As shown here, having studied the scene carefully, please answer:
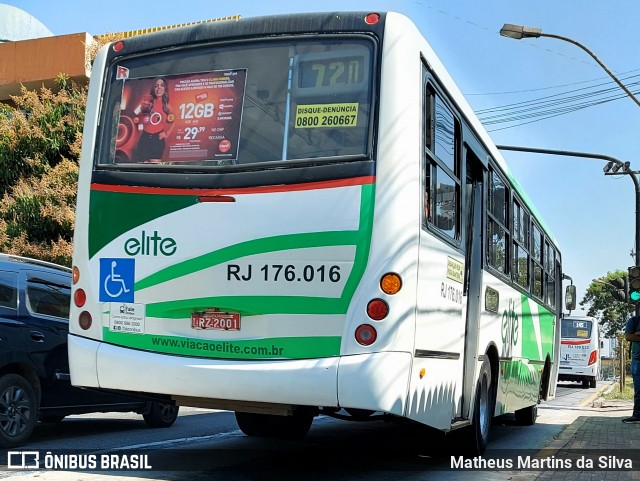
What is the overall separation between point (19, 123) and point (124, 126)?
14717mm

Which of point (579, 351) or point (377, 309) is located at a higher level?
point (579, 351)

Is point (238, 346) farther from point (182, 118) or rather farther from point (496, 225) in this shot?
point (496, 225)

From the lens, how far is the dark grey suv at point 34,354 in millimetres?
8070

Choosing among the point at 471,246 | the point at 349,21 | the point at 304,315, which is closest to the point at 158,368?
the point at 304,315

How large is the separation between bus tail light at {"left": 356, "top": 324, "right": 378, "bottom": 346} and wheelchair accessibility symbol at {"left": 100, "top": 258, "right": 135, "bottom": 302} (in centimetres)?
182

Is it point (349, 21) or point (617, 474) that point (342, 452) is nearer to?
point (617, 474)

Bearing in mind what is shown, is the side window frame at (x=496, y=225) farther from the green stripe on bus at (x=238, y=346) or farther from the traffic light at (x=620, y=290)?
the traffic light at (x=620, y=290)

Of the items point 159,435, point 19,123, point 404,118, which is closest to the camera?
point 404,118

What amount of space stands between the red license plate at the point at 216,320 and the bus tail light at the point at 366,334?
0.91 m

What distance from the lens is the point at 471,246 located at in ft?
26.5

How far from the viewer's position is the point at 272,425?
9.32m

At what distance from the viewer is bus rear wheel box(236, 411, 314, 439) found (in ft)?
30.3

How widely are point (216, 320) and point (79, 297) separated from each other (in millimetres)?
1263

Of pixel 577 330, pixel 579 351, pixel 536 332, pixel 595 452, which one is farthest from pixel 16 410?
pixel 577 330
